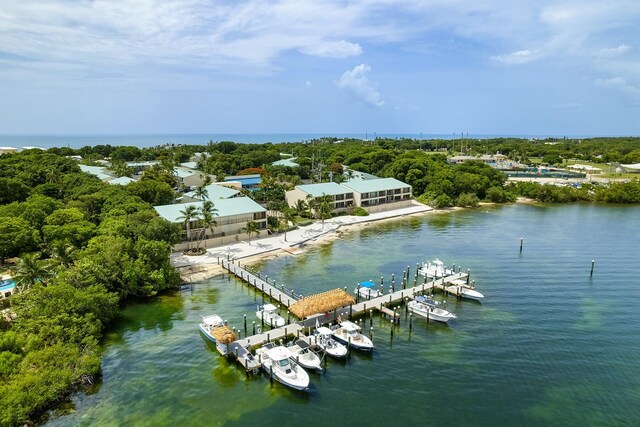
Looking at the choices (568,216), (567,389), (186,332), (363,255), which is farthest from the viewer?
(568,216)

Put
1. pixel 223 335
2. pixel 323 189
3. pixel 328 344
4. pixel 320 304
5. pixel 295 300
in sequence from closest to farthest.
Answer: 1. pixel 223 335
2. pixel 328 344
3. pixel 320 304
4. pixel 295 300
5. pixel 323 189

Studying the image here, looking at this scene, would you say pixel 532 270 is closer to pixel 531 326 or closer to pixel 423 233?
pixel 531 326

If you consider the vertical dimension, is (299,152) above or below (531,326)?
above

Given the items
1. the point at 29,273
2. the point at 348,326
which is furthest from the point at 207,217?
the point at 348,326

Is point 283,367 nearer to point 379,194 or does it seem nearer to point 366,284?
point 366,284

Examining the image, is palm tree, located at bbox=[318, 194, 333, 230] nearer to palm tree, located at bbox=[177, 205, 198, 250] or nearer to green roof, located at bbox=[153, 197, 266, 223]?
green roof, located at bbox=[153, 197, 266, 223]

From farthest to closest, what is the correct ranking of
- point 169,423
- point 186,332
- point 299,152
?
point 299,152, point 186,332, point 169,423

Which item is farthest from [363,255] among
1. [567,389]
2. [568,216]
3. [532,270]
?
[568,216]

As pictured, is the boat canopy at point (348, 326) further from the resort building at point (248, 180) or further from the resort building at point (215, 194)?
the resort building at point (248, 180)
